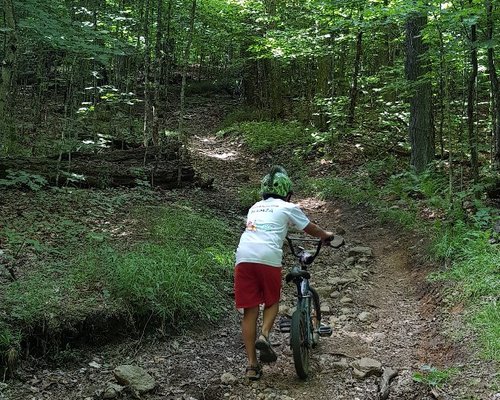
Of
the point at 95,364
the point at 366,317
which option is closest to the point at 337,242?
the point at 366,317

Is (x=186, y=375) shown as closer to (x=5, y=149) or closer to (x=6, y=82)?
(x=6, y=82)

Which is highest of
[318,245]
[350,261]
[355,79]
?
[355,79]

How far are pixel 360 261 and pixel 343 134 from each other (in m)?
8.32

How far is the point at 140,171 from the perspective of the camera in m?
10.7

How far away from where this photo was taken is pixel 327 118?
730 inches

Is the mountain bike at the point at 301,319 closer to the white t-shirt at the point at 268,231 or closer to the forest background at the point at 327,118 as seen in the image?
the white t-shirt at the point at 268,231

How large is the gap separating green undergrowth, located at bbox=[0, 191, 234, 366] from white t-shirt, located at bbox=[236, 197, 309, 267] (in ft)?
5.06

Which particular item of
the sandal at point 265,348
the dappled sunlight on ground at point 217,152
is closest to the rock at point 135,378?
the sandal at point 265,348

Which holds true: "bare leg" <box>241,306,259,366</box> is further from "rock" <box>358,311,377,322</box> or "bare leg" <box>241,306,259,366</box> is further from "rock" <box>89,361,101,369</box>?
"rock" <box>358,311,377,322</box>

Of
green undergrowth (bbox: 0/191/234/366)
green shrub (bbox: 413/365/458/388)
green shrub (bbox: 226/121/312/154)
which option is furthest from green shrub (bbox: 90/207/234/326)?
green shrub (bbox: 226/121/312/154)

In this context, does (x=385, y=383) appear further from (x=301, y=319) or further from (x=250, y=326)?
(x=250, y=326)

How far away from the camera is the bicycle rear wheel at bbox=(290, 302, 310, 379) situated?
13.8 feet

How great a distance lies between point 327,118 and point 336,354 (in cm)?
1446

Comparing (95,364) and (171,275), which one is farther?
(171,275)
